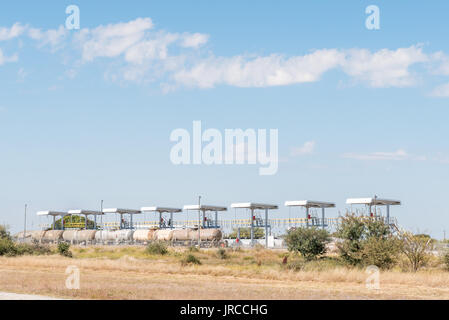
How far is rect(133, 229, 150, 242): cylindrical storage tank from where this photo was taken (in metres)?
87.1

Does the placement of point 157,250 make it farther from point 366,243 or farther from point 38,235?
point 38,235

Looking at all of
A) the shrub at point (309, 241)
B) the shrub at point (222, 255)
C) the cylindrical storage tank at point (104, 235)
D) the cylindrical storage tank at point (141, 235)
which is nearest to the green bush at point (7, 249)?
the shrub at point (222, 255)

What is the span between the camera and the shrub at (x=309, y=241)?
4181cm

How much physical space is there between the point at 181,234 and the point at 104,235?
1772cm

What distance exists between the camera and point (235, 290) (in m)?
24.6

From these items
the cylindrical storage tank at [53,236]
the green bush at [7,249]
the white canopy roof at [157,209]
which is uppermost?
the white canopy roof at [157,209]

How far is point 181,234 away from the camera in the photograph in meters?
82.2

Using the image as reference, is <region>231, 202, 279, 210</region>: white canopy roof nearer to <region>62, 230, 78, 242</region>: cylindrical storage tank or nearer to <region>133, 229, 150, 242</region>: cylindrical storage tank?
<region>133, 229, 150, 242</region>: cylindrical storage tank

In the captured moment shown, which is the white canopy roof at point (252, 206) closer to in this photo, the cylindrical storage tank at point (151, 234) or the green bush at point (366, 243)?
the cylindrical storage tank at point (151, 234)

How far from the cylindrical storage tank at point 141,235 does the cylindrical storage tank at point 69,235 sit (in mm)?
13448

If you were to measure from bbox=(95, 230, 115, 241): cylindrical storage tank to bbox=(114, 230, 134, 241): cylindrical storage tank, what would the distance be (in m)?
0.80

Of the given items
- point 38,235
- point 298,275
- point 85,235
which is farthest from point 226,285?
point 38,235
